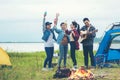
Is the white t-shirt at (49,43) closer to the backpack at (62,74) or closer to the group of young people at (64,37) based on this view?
the group of young people at (64,37)

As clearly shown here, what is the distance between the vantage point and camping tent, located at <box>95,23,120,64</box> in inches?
658

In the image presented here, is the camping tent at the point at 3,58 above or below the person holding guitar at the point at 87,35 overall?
below

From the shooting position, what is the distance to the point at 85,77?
12023 mm

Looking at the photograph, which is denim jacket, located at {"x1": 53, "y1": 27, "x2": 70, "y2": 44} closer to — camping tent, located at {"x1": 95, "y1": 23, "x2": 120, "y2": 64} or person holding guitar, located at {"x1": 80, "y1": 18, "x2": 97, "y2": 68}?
person holding guitar, located at {"x1": 80, "y1": 18, "x2": 97, "y2": 68}

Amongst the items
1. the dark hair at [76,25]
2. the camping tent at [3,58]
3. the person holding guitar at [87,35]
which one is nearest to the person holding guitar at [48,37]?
the dark hair at [76,25]

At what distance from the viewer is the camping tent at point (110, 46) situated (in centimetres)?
1670

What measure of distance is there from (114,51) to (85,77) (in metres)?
5.39

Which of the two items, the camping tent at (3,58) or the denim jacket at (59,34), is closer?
the denim jacket at (59,34)

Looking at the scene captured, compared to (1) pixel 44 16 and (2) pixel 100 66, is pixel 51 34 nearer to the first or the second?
(1) pixel 44 16

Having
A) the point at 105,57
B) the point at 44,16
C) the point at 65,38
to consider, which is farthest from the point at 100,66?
the point at 44,16

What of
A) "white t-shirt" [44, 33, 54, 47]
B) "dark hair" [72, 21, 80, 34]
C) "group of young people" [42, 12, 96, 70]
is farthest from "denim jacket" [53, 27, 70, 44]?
"dark hair" [72, 21, 80, 34]

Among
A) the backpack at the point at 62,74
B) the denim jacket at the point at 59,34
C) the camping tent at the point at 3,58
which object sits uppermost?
the denim jacket at the point at 59,34

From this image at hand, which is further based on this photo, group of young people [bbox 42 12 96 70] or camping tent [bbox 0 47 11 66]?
camping tent [bbox 0 47 11 66]

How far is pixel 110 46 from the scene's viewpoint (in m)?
17.2
